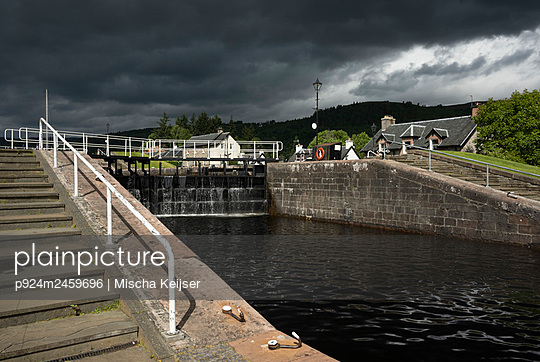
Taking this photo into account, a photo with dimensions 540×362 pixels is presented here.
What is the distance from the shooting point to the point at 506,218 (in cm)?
1152

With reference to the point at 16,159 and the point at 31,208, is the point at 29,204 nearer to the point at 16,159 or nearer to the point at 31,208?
the point at 31,208

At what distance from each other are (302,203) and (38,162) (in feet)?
45.4

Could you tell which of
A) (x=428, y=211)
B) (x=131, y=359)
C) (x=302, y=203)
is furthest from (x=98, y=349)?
(x=302, y=203)

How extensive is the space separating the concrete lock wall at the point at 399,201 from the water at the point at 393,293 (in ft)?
2.52

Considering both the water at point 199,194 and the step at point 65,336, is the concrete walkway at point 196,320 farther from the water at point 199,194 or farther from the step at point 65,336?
the water at point 199,194

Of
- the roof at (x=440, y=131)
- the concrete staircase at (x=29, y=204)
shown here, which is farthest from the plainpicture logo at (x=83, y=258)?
the roof at (x=440, y=131)

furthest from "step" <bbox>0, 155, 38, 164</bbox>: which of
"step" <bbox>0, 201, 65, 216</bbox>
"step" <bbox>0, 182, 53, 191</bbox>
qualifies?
"step" <bbox>0, 201, 65, 216</bbox>

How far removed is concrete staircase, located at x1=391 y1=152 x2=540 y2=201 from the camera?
14.2 meters

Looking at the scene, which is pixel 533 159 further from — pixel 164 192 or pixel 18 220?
pixel 18 220

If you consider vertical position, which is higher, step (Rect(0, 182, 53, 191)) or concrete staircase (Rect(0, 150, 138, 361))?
step (Rect(0, 182, 53, 191))

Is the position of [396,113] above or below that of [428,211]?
above

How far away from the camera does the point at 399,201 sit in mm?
15188

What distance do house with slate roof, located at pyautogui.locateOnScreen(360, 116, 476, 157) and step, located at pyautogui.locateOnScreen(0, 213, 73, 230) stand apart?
35430mm

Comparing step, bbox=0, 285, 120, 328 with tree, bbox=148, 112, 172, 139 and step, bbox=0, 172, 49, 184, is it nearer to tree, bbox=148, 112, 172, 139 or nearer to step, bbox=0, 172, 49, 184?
step, bbox=0, 172, 49, 184
